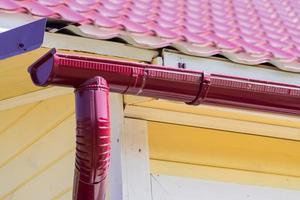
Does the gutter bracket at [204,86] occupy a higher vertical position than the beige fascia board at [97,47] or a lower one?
lower

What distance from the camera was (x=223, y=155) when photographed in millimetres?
3152

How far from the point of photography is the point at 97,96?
2.32m

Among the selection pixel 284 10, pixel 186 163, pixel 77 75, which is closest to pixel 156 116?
pixel 186 163

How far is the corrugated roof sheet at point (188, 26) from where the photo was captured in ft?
9.11

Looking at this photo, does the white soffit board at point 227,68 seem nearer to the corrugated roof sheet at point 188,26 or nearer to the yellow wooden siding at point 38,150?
the corrugated roof sheet at point 188,26

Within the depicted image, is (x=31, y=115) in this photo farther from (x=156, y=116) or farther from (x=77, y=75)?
(x=77, y=75)

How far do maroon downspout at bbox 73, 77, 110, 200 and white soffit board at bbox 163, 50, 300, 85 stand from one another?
0.57 metres

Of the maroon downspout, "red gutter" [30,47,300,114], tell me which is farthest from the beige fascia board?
the maroon downspout

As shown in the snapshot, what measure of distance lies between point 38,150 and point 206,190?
0.73 m

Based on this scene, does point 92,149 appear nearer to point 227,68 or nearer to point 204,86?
point 204,86

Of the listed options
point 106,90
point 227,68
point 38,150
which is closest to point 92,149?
point 106,90

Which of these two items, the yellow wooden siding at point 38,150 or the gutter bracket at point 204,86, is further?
the yellow wooden siding at point 38,150

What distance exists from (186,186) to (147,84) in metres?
0.66

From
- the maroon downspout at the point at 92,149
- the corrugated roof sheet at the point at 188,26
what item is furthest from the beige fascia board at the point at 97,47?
the maroon downspout at the point at 92,149
